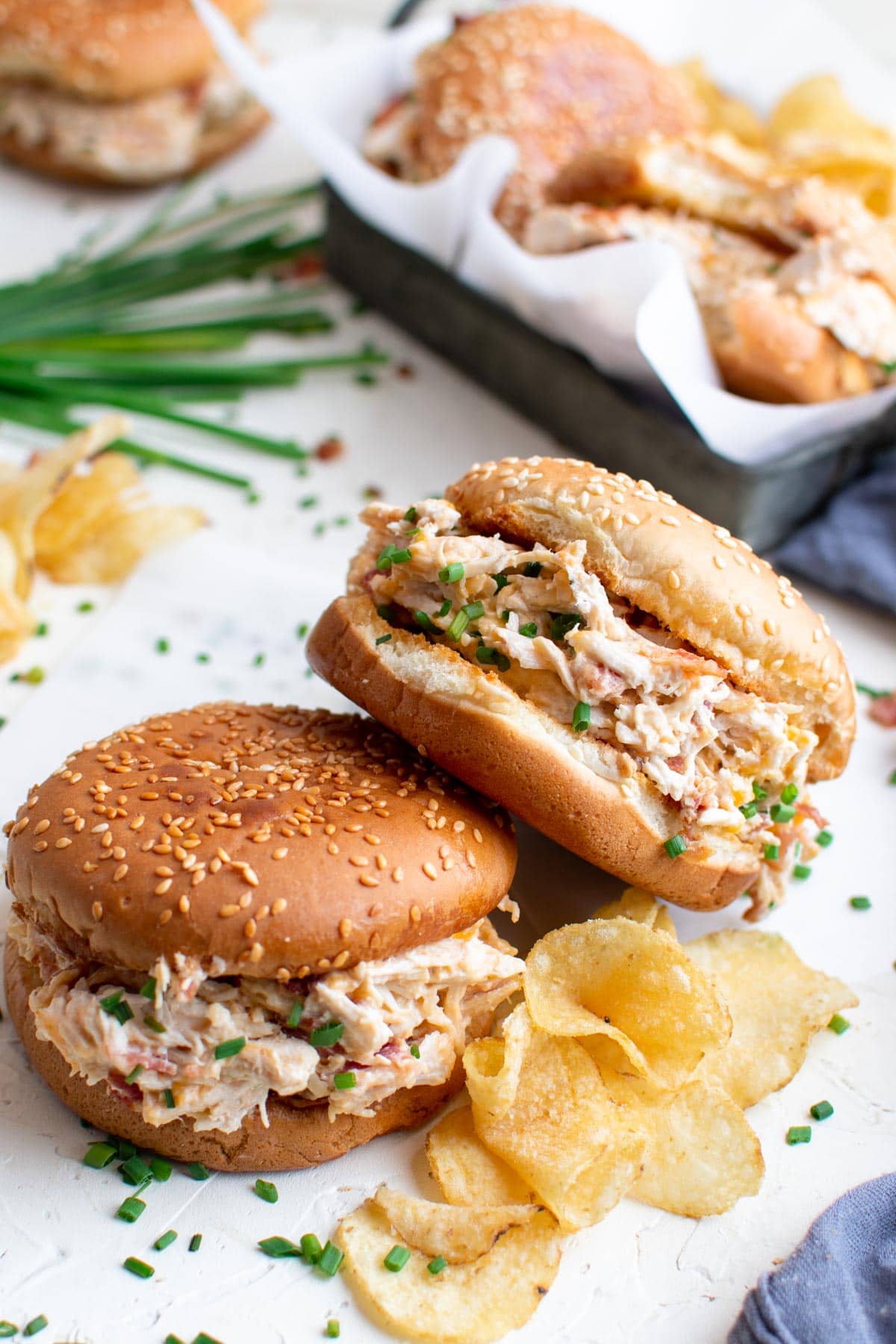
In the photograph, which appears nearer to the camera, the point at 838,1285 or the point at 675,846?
the point at 838,1285

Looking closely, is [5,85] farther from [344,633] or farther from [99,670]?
[344,633]

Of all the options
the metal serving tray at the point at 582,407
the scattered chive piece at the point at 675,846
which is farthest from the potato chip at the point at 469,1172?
the metal serving tray at the point at 582,407

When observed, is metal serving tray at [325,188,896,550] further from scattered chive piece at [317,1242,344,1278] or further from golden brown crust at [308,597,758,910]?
scattered chive piece at [317,1242,344,1278]

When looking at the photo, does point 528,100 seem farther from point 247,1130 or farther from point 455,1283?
point 455,1283

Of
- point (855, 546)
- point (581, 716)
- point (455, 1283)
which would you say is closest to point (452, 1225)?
point (455, 1283)

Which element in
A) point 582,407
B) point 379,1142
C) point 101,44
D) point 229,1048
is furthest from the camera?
point 101,44

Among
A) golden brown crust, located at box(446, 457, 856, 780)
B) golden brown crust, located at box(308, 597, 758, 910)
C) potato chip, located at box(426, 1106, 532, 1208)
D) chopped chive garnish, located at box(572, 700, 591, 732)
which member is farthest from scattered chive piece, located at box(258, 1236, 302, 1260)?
golden brown crust, located at box(446, 457, 856, 780)

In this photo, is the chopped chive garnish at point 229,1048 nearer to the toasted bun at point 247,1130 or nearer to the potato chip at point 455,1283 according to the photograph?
the toasted bun at point 247,1130

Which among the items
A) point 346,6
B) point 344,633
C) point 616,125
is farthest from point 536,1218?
point 346,6
